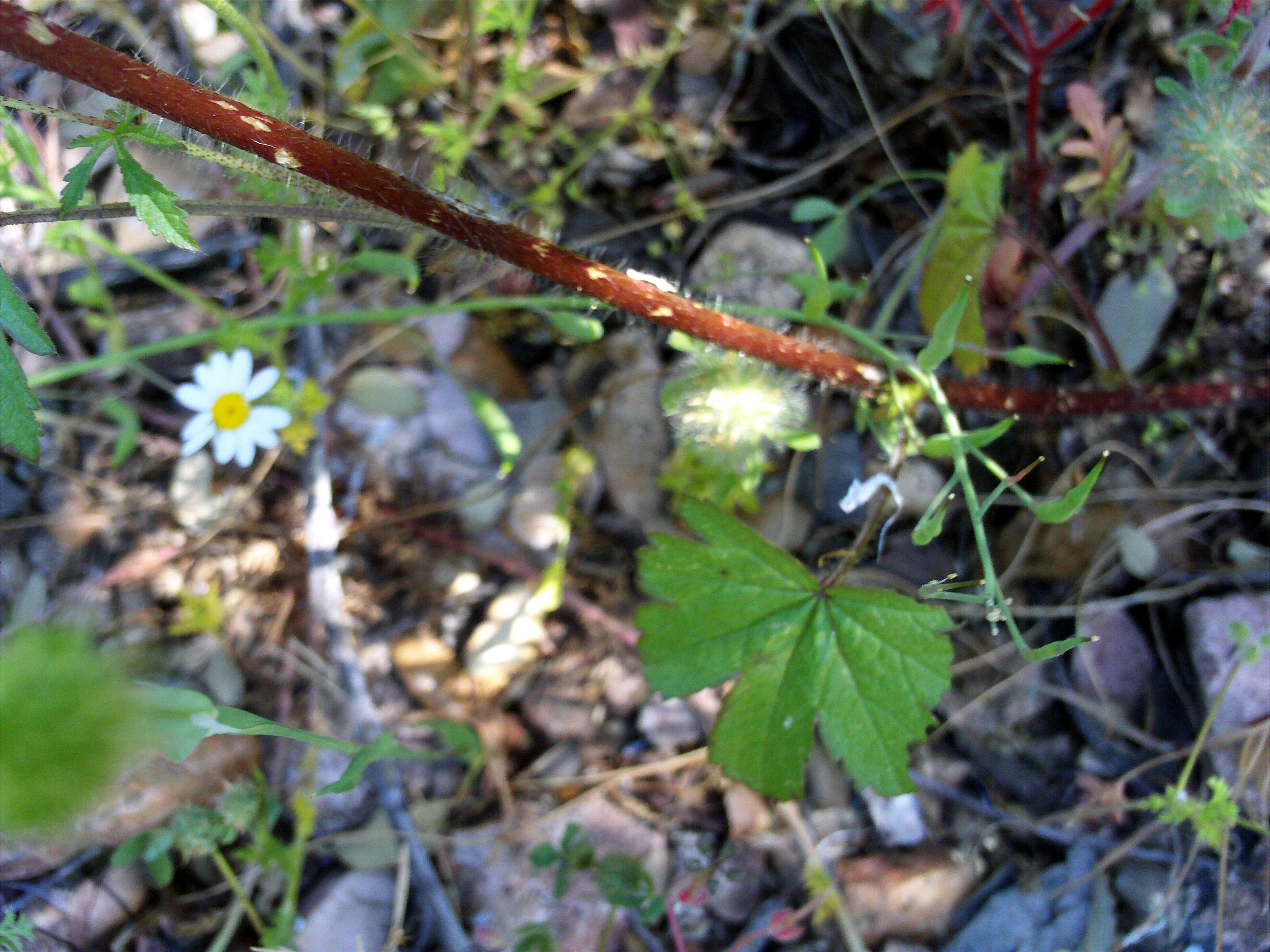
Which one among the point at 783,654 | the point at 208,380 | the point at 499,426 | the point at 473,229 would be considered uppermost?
the point at 473,229

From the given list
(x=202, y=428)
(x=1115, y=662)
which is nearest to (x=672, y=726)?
(x=1115, y=662)

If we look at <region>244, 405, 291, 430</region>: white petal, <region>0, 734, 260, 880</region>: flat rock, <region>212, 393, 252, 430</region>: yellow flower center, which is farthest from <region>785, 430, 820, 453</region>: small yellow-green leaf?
<region>0, 734, 260, 880</region>: flat rock

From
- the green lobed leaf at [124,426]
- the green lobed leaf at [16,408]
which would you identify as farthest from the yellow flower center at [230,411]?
the green lobed leaf at [16,408]

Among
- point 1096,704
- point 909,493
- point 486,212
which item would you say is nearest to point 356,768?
point 486,212

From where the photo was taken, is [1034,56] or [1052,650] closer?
[1052,650]

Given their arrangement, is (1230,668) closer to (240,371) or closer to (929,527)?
(929,527)

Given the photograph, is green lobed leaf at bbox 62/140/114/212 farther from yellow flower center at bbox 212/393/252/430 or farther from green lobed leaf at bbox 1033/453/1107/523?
green lobed leaf at bbox 1033/453/1107/523

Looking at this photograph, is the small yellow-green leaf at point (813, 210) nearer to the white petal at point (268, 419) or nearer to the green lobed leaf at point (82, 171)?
the white petal at point (268, 419)
